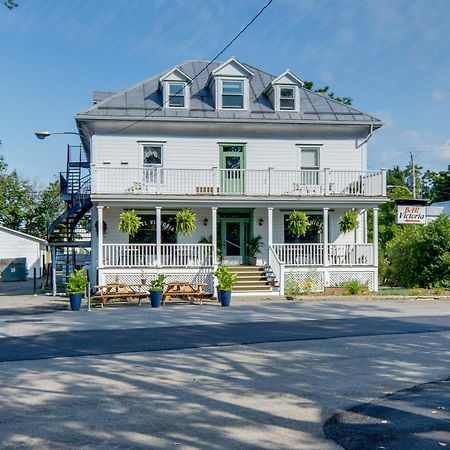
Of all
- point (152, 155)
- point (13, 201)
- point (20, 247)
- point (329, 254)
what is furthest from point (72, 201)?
point (13, 201)

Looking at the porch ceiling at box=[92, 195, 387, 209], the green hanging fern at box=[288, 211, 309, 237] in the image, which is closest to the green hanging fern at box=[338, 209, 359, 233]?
the porch ceiling at box=[92, 195, 387, 209]

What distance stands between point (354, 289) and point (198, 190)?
7.26 m

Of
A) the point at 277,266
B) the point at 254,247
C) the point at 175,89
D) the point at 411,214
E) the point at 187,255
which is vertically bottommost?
the point at 277,266

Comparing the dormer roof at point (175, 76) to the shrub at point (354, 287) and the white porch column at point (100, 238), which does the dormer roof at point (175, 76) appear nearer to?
the white porch column at point (100, 238)

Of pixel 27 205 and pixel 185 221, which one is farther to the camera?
pixel 27 205

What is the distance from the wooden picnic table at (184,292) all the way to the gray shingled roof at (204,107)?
7.38m

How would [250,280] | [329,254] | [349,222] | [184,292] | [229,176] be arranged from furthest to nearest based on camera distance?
[229,176] < [349,222] < [329,254] < [250,280] < [184,292]

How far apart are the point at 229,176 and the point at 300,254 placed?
4.39 m

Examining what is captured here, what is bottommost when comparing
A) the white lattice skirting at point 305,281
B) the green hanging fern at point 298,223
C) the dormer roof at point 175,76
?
the white lattice skirting at point 305,281

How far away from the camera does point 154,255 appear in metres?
23.3

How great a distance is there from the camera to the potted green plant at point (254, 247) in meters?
24.9

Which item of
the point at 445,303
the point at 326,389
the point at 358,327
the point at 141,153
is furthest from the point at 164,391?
the point at 141,153

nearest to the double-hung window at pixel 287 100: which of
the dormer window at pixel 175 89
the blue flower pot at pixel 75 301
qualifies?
the dormer window at pixel 175 89

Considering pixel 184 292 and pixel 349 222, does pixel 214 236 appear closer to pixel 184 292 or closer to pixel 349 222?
pixel 184 292
